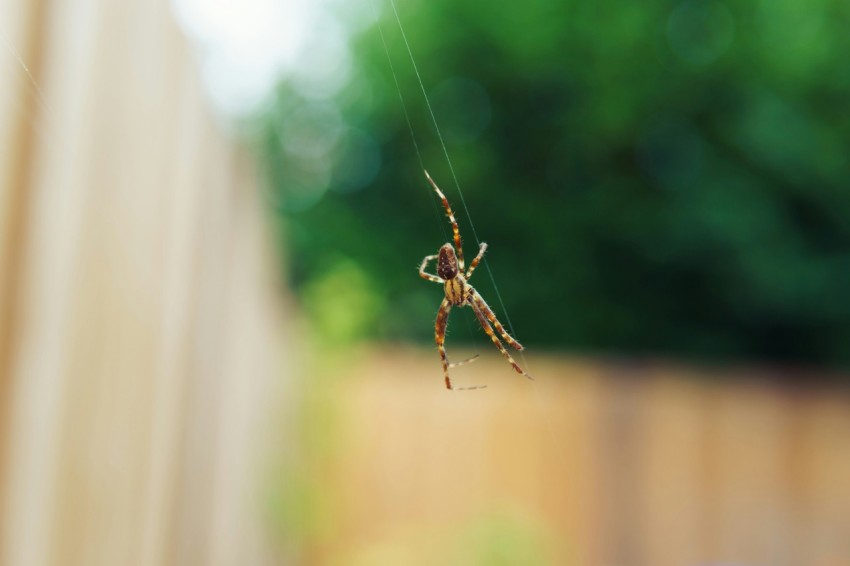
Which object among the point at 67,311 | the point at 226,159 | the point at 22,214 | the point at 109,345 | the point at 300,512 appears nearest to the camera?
the point at 22,214

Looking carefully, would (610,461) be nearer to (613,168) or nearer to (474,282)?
(474,282)

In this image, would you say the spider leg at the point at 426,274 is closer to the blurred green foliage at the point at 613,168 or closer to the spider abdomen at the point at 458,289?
the spider abdomen at the point at 458,289

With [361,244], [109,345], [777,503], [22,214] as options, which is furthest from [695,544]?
[22,214]

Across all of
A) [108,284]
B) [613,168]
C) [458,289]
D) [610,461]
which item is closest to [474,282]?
[610,461]

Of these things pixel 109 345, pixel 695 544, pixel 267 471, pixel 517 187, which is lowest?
pixel 695 544

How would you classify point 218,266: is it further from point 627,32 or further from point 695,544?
point 627,32

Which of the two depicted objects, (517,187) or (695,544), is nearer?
(695,544)

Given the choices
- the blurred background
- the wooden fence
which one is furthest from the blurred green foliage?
the wooden fence

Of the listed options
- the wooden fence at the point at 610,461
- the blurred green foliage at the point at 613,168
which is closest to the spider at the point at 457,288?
the wooden fence at the point at 610,461
